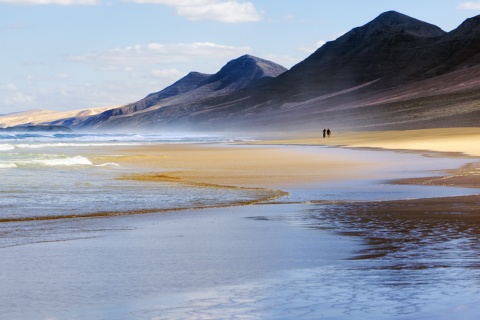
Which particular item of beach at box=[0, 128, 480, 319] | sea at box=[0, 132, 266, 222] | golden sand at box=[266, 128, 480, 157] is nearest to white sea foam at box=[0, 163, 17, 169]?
sea at box=[0, 132, 266, 222]

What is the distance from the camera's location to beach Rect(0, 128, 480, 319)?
7.37m

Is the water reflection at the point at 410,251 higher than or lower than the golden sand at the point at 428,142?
lower

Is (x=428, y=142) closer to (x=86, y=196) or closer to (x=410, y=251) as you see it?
(x=86, y=196)

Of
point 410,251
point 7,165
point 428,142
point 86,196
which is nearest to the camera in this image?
point 410,251

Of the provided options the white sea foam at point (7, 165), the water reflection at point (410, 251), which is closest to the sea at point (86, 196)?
the water reflection at point (410, 251)

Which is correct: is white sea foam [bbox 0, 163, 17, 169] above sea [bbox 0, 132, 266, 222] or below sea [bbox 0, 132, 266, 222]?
above

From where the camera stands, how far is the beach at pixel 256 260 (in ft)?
24.2

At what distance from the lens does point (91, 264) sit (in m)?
9.58

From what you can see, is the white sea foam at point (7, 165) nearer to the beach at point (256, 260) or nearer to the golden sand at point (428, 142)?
the beach at point (256, 260)

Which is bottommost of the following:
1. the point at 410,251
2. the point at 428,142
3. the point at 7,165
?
the point at 410,251

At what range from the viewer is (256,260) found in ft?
32.4

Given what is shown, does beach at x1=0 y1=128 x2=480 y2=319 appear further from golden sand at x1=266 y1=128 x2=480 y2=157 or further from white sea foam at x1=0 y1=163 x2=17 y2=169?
golden sand at x1=266 y1=128 x2=480 y2=157

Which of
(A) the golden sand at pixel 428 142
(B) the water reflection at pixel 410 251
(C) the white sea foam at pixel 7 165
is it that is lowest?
(B) the water reflection at pixel 410 251

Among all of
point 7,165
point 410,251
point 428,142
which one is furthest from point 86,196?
point 428,142
